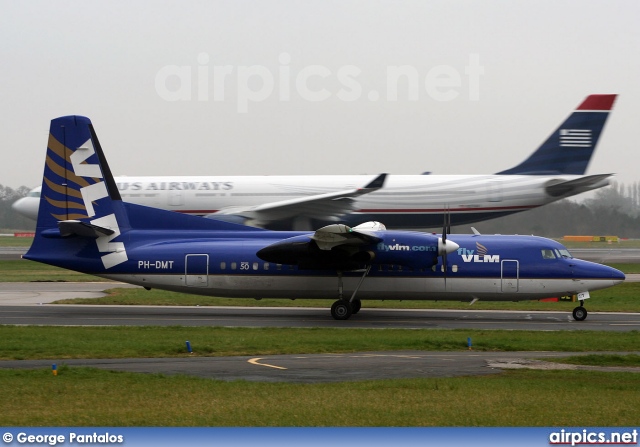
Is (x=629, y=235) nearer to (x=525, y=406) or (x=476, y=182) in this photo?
(x=476, y=182)

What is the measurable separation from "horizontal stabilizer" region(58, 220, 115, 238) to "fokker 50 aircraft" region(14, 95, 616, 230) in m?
12.2

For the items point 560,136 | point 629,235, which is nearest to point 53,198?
point 560,136

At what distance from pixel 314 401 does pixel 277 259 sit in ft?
46.0

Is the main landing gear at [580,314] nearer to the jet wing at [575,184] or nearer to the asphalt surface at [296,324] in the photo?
the asphalt surface at [296,324]

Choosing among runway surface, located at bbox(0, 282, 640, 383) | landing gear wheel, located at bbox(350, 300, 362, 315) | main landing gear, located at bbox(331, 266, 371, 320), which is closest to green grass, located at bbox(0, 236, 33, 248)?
runway surface, located at bbox(0, 282, 640, 383)

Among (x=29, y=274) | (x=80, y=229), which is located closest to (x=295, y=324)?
(x=80, y=229)

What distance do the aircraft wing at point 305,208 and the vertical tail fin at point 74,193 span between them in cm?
1160

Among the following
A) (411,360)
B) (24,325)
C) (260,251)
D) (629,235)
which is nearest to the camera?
(411,360)

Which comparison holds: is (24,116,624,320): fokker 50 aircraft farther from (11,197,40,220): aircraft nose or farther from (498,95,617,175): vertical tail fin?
(11,197,40,220): aircraft nose

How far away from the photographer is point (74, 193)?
27.0m

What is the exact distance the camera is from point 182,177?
39500 mm

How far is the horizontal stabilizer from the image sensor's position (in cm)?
2589

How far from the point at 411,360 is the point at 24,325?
41.0ft

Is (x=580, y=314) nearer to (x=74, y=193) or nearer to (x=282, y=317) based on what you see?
(x=282, y=317)
